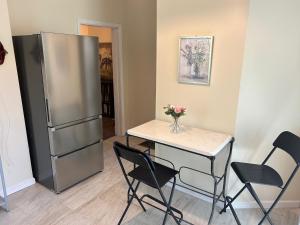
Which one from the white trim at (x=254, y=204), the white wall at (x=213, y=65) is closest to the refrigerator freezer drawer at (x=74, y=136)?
the white wall at (x=213, y=65)

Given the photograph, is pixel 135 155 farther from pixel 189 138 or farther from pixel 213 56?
pixel 213 56

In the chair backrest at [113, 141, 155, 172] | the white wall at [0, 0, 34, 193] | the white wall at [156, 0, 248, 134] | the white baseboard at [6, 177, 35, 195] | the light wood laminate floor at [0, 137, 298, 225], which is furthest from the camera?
the white baseboard at [6, 177, 35, 195]

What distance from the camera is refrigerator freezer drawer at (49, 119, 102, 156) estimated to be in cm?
254

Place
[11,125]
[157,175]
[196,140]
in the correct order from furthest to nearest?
[11,125], [196,140], [157,175]

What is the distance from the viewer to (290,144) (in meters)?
1.94

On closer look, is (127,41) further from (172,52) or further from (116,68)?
(172,52)

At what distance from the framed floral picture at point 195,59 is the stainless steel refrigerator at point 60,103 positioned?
1047 millimetres

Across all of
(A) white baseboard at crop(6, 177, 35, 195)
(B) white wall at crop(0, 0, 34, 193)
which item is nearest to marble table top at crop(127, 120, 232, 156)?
(B) white wall at crop(0, 0, 34, 193)

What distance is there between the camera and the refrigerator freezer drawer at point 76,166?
8.65 ft

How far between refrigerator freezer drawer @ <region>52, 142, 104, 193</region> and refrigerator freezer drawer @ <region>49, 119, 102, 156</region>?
8 centimetres

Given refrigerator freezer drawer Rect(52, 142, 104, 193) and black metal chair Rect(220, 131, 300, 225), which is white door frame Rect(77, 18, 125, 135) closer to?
refrigerator freezer drawer Rect(52, 142, 104, 193)

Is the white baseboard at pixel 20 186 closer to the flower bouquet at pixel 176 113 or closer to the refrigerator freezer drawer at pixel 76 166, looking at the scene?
the refrigerator freezer drawer at pixel 76 166

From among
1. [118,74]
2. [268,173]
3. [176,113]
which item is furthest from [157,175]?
[118,74]

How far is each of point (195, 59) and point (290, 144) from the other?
1.18 metres
